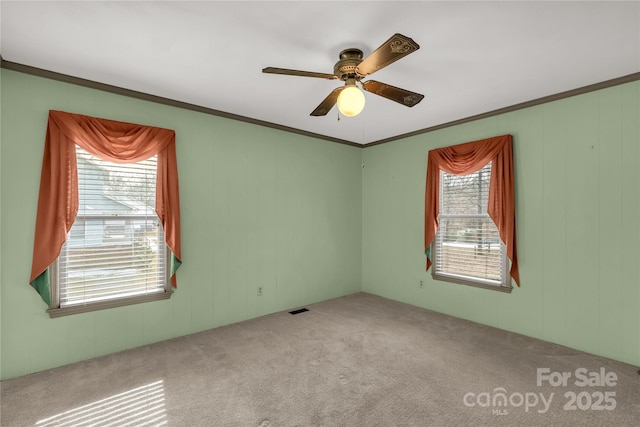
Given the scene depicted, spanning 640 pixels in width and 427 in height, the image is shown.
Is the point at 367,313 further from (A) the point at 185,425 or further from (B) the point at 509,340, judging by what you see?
(A) the point at 185,425

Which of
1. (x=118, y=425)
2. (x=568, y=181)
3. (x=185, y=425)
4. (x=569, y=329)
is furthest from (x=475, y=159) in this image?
(x=118, y=425)

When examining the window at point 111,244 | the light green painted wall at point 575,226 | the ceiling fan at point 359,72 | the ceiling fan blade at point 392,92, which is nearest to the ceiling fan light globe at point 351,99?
the ceiling fan at point 359,72

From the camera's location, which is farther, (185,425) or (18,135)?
(18,135)

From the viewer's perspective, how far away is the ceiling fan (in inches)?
66.4

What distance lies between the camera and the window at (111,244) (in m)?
2.73

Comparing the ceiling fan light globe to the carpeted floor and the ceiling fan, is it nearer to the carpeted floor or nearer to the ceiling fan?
the ceiling fan

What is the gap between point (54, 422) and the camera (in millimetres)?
1971

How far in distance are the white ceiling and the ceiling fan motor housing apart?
0.06 meters

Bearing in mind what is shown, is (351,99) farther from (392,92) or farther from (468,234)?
(468,234)

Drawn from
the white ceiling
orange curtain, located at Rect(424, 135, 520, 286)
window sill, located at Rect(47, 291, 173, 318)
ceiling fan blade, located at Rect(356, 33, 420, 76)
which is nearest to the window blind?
orange curtain, located at Rect(424, 135, 520, 286)

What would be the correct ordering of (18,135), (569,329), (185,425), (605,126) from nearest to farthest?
(185,425)
(18,135)
(605,126)
(569,329)

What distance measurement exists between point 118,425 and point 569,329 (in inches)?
160

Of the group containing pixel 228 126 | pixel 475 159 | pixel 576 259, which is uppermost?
pixel 228 126

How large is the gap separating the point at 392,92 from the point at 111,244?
2.97m
